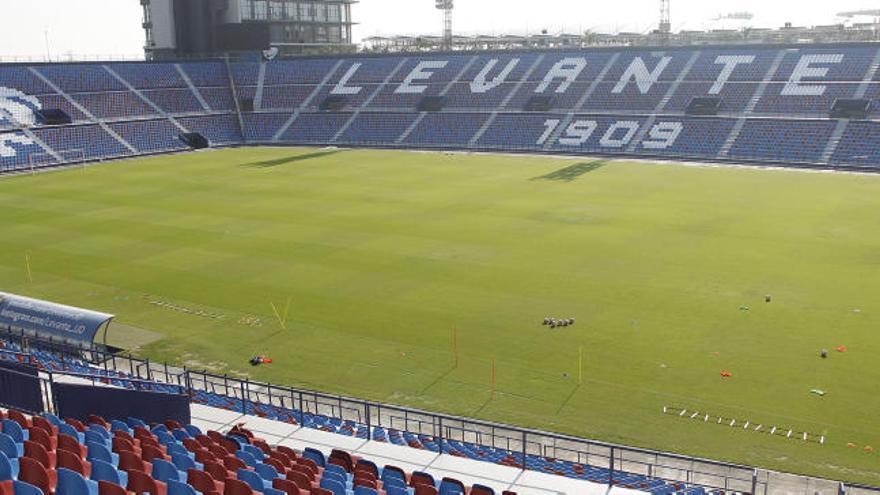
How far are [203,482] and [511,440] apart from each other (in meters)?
10.4

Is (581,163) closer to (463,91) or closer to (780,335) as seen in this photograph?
(463,91)

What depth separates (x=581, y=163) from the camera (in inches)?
2714

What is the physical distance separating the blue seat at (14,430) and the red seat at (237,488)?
460cm

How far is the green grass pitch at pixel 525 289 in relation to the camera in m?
22.8

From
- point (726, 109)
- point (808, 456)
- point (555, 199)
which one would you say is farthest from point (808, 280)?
point (726, 109)

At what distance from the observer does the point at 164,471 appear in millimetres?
12000

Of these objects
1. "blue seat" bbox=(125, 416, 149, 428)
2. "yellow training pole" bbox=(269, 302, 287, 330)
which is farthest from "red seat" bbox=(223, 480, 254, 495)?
"yellow training pole" bbox=(269, 302, 287, 330)

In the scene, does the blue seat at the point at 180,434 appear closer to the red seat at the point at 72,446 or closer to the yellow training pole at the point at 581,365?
the red seat at the point at 72,446

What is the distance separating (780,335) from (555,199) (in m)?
25.8

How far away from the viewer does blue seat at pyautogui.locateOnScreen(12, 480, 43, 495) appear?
393 inches

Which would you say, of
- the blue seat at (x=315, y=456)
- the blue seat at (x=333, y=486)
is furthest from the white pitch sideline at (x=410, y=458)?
the blue seat at (x=333, y=486)

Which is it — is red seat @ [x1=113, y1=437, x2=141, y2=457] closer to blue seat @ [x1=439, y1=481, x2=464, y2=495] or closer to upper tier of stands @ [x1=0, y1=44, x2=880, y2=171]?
blue seat @ [x1=439, y1=481, x2=464, y2=495]

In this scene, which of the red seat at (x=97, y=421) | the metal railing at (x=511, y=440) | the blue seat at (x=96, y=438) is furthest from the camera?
the metal railing at (x=511, y=440)

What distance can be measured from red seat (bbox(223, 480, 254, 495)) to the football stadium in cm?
39
